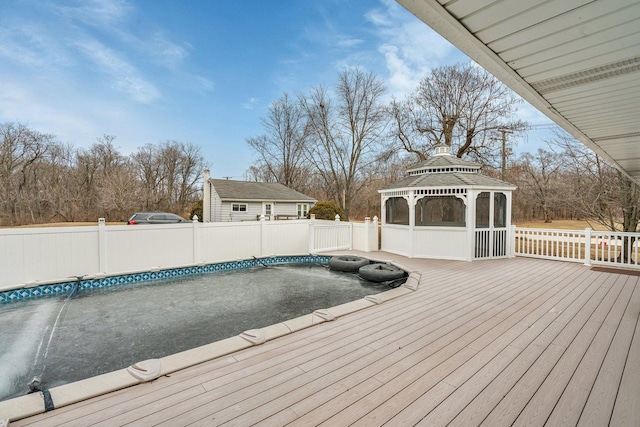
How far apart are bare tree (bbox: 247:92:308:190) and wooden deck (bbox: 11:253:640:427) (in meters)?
19.2

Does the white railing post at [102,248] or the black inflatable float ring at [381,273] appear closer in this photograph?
the black inflatable float ring at [381,273]

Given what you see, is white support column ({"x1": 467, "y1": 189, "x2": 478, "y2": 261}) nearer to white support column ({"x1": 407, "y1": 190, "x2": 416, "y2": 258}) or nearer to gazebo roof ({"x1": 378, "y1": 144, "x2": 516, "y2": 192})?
gazebo roof ({"x1": 378, "y1": 144, "x2": 516, "y2": 192})

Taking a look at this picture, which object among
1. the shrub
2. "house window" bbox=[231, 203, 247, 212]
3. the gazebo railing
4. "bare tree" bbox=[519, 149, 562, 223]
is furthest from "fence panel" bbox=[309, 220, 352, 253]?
→ "bare tree" bbox=[519, 149, 562, 223]

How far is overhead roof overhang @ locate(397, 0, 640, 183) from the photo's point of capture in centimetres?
129

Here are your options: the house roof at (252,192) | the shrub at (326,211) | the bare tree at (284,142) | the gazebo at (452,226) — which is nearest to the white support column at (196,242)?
the gazebo at (452,226)

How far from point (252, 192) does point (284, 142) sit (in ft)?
20.7

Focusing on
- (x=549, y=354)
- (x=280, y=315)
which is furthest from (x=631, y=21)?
(x=280, y=315)

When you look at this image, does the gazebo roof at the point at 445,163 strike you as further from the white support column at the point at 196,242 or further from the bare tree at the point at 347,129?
the bare tree at the point at 347,129

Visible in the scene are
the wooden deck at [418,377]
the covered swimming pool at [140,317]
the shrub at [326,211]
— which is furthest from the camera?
the shrub at [326,211]

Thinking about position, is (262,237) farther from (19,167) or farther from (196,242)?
(19,167)

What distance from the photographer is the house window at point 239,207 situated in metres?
16.9

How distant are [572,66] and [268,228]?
760cm

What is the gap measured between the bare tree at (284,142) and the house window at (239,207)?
6316mm

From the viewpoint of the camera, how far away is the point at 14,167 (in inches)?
731
